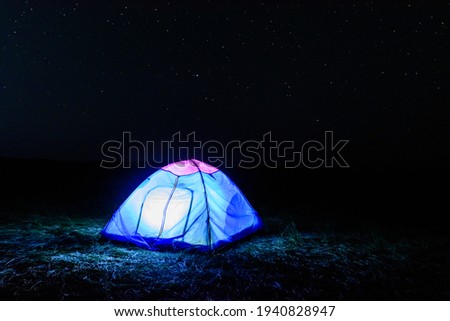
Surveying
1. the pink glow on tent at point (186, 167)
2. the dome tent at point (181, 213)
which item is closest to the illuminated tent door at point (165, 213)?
the dome tent at point (181, 213)

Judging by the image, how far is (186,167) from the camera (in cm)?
712

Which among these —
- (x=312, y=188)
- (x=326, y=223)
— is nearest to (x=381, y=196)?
(x=312, y=188)

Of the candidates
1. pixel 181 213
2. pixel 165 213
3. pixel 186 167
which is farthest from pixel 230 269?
pixel 186 167

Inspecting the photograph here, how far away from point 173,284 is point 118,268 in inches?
44.0

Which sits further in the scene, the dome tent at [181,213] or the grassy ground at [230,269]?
the dome tent at [181,213]

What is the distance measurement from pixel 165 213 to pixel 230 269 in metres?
1.83

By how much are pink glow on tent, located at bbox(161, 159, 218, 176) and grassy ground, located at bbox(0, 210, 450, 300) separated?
5.48 feet

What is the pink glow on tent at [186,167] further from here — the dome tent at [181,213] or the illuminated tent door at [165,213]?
the illuminated tent door at [165,213]

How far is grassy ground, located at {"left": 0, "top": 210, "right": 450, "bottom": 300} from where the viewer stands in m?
4.73

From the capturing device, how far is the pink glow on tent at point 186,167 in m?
7.01

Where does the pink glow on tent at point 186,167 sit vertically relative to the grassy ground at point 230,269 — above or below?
above

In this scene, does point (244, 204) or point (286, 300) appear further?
point (244, 204)

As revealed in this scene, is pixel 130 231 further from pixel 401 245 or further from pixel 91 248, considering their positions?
pixel 401 245

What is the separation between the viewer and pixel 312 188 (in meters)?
19.0
